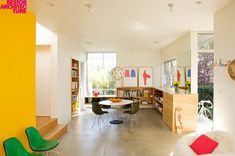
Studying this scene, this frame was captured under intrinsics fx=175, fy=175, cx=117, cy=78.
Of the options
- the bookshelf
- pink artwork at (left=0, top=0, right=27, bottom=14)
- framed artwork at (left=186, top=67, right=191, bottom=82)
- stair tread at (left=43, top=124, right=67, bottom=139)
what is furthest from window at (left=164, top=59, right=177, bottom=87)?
pink artwork at (left=0, top=0, right=27, bottom=14)

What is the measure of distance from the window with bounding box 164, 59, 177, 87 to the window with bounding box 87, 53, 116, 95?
277cm

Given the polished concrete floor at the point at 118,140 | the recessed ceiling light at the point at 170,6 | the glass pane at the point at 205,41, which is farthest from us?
the glass pane at the point at 205,41

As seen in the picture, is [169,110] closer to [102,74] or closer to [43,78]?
[43,78]

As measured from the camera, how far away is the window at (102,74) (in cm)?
969

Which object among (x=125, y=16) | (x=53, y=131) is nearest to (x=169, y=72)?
(x=125, y=16)

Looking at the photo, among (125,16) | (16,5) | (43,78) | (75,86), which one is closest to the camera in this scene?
(16,5)

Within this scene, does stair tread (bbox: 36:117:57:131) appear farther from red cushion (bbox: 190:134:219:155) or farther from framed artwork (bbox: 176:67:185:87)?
framed artwork (bbox: 176:67:185:87)

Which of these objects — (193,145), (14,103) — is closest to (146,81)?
(193,145)

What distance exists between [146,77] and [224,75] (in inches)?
216

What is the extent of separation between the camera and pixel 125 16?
4.25 meters

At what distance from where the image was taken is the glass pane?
5.63 meters

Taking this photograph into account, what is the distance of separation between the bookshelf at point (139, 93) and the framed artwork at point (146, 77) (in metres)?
0.22

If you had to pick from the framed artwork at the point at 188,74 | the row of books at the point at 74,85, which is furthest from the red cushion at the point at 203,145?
the row of books at the point at 74,85

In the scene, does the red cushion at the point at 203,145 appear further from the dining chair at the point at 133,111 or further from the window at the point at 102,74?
the window at the point at 102,74
